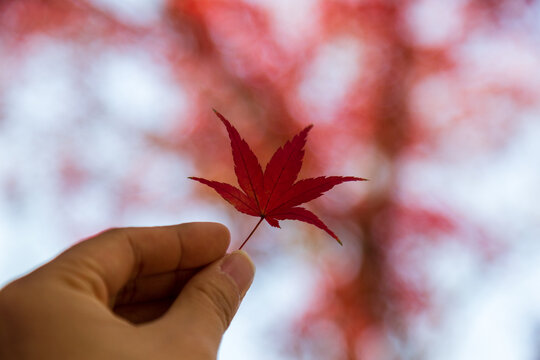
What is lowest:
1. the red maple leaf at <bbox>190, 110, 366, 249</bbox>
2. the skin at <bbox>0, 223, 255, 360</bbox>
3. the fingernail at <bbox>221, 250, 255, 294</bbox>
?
the skin at <bbox>0, 223, 255, 360</bbox>

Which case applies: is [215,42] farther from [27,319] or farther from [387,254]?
[27,319]

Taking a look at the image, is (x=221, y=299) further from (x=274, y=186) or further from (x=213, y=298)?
(x=274, y=186)

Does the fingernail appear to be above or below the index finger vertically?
above

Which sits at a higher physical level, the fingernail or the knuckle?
the fingernail

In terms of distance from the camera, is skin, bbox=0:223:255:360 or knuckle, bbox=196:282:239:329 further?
→ knuckle, bbox=196:282:239:329

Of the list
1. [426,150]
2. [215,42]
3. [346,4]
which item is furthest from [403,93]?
[215,42]

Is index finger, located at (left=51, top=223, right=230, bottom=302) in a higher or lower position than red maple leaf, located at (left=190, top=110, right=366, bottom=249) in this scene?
lower

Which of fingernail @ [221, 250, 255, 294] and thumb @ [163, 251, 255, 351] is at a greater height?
fingernail @ [221, 250, 255, 294]
